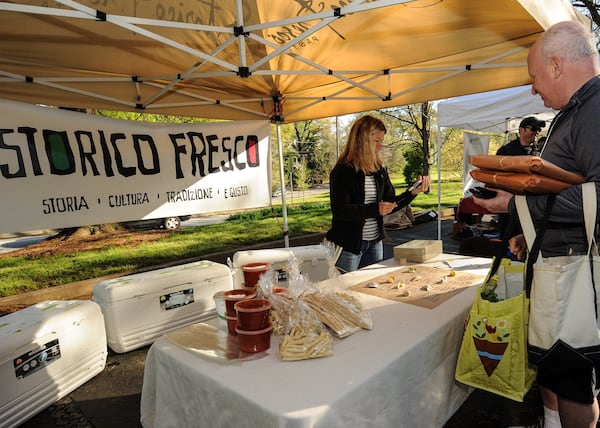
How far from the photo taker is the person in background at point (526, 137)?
3.89m

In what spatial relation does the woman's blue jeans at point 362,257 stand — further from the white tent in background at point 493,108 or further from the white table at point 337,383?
the white tent in background at point 493,108

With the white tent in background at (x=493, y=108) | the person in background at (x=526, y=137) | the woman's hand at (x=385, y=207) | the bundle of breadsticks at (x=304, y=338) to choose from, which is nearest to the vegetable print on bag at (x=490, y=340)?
the bundle of breadsticks at (x=304, y=338)

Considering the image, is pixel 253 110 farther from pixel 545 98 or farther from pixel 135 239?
pixel 135 239

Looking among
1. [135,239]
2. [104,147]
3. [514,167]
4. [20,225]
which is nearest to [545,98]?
[514,167]

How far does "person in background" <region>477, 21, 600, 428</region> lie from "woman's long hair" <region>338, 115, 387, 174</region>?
4.30 feet

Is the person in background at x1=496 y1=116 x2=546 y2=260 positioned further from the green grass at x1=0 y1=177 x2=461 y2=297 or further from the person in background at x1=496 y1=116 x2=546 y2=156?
the green grass at x1=0 y1=177 x2=461 y2=297

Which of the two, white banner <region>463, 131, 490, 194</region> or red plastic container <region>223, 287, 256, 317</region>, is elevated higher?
white banner <region>463, 131, 490, 194</region>

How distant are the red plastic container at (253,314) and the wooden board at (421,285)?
76cm

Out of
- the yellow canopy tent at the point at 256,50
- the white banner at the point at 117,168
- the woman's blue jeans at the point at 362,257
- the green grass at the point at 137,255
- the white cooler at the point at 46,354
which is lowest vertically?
the green grass at the point at 137,255

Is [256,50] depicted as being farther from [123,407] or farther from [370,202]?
[123,407]

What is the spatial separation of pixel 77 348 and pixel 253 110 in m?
2.85

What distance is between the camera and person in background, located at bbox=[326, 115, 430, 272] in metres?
2.66

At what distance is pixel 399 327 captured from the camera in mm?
1459

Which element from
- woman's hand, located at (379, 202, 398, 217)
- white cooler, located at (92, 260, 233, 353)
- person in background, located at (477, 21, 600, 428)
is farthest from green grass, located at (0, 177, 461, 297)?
person in background, located at (477, 21, 600, 428)
